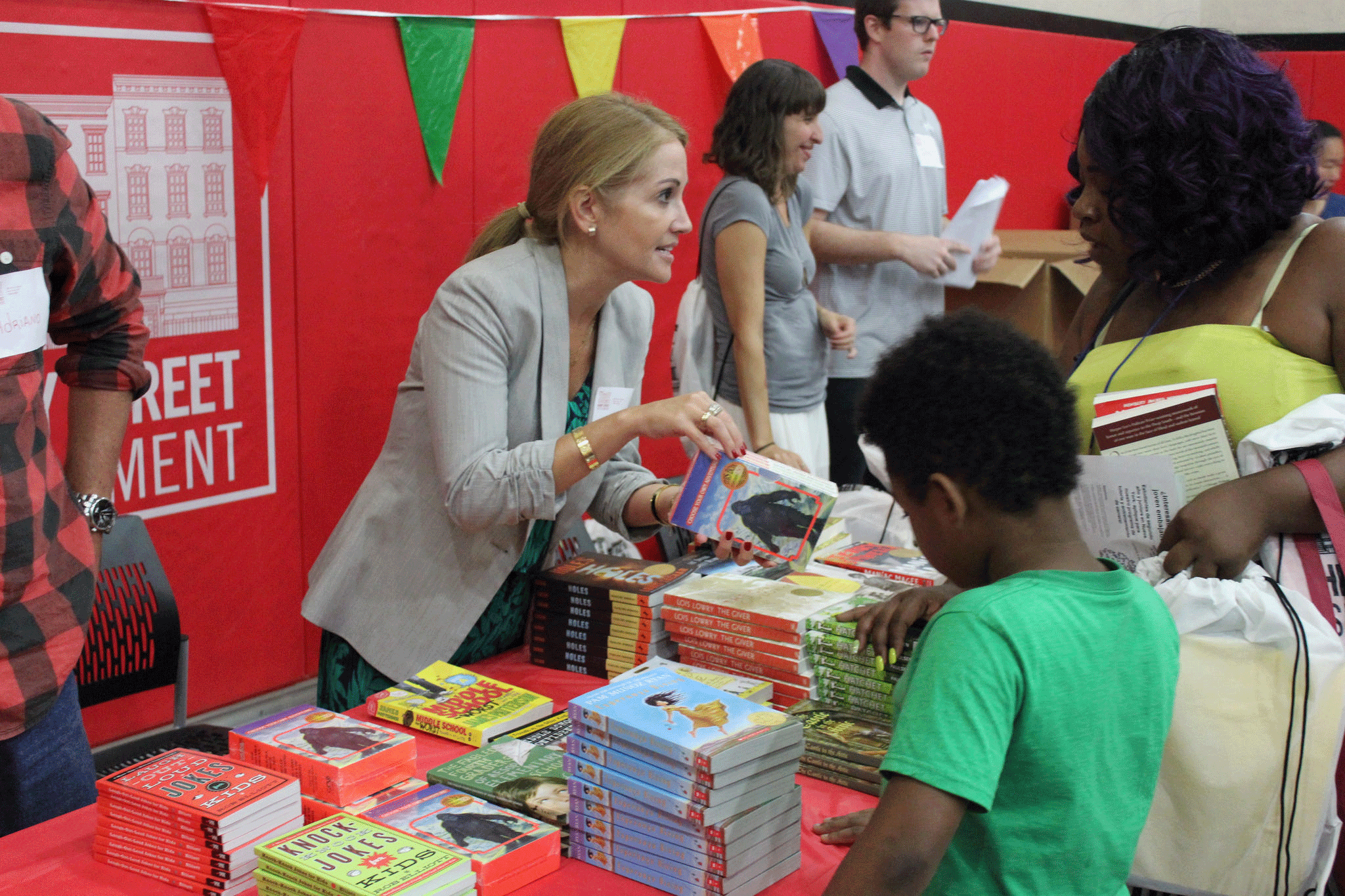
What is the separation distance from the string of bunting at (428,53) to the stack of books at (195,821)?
2.21m

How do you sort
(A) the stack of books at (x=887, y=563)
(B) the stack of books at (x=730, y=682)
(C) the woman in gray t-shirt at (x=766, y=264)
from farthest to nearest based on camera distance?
(C) the woman in gray t-shirt at (x=766, y=264), (A) the stack of books at (x=887, y=563), (B) the stack of books at (x=730, y=682)

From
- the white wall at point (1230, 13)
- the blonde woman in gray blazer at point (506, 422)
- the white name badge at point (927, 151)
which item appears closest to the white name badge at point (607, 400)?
the blonde woman in gray blazer at point (506, 422)

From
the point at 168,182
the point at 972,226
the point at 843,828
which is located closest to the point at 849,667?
the point at 843,828

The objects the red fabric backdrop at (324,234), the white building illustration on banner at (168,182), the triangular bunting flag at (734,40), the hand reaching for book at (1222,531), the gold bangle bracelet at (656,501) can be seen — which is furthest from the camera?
the triangular bunting flag at (734,40)

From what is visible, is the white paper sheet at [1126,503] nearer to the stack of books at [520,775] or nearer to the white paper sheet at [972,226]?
the stack of books at [520,775]

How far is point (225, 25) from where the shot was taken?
3.12 metres

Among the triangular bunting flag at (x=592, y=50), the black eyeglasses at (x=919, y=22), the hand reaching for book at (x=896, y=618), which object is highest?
the black eyeglasses at (x=919, y=22)

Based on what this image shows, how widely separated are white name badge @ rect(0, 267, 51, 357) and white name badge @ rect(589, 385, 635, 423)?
38.2 inches

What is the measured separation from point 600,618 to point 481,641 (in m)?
0.31

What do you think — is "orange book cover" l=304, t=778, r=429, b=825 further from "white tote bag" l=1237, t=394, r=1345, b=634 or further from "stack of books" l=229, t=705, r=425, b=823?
"white tote bag" l=1237, t=394, r=1345, b=634

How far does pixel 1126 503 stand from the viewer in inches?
63.8

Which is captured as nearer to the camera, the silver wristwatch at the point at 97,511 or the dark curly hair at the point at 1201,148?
the dark curly hair at the point at 1201,148

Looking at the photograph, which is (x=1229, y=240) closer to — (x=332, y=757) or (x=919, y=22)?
(x=332, y=757)

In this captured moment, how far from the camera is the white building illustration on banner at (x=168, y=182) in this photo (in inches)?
116
